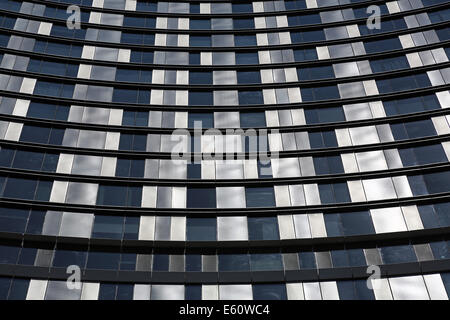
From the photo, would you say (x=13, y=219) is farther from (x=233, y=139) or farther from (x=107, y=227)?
(x=233, y=139)

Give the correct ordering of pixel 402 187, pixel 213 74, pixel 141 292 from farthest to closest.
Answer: pixel 213 74, pixel 402 187, pixel 141 292

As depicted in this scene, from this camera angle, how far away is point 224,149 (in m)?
35.9

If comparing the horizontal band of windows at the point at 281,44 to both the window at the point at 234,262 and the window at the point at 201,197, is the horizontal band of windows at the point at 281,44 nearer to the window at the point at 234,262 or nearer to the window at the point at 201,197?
the window at the point at 201,197

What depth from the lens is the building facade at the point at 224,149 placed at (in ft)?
97.2

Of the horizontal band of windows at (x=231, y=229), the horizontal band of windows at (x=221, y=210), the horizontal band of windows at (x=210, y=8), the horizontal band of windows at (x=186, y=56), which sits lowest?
the horizontal band of windows at (x=231, y=229)

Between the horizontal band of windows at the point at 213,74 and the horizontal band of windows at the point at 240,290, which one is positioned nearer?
the horizontal band of windows at the point at 240,290

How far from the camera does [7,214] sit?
31062 mm

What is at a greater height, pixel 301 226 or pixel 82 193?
pixel 82 193

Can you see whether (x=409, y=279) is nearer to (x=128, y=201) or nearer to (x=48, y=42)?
(x=128, y=201)

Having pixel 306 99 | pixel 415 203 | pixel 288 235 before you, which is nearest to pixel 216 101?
pixel 306 99

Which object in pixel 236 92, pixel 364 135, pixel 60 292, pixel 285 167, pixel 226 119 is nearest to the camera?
pixel 60 292

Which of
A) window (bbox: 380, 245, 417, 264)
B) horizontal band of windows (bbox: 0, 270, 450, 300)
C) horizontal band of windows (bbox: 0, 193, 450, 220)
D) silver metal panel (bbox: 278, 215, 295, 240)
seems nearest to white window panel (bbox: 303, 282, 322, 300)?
horizontal band of windows (bbox: 0, 270, 450, 300)

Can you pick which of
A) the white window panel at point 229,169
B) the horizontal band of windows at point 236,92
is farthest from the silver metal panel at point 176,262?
the horizontal band of windows at point 236,92

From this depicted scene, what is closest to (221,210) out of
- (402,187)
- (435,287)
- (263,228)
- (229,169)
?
(263,228)
